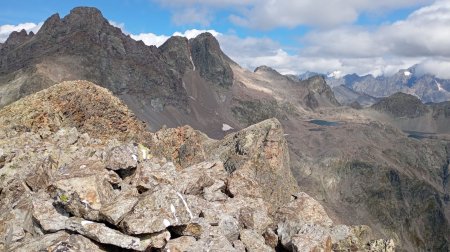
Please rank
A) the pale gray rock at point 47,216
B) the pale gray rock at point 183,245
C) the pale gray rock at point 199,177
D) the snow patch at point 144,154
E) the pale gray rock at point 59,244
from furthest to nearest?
1. the snow patch at point 144,154
2. the pale gray rock at point 199,177
3. the pale gray rock at point 47,216
4. the pale gray rock at point 183,245
5. the pale gray rock at point 59,244

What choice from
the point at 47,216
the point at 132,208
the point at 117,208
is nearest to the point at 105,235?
the point at 117,208

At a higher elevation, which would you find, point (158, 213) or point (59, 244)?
point (158, 213)

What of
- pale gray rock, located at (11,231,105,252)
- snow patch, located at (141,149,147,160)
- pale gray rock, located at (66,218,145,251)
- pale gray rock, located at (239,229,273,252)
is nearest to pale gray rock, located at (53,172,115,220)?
pale gray rock, located at (66,218,145,251)

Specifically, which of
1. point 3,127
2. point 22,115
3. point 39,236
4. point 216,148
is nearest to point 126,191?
point 39,236

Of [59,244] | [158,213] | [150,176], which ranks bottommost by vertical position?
[59,244]

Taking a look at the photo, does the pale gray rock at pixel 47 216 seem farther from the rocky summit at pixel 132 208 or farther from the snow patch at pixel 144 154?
the snow patch at pixel 144 154

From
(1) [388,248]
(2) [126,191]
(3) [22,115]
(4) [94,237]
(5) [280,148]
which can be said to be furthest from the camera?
(5) [280,148]

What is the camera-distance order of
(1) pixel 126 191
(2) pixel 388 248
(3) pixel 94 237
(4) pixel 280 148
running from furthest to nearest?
(4) pixel 280 148
(2) pixel 388 248
(1) pixel 126 191
(3) pixel 94 237

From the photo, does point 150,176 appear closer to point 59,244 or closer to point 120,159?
point 120,159

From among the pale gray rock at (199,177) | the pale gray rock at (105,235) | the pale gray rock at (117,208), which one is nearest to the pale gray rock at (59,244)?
the pale gray rock at (105,235)

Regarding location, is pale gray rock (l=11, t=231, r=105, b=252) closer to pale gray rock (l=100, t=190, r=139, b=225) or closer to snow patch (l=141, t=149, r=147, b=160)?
pale gray rock (l=100, t=190, r=139, b=225)

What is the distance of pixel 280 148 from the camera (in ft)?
598

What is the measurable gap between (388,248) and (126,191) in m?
21.1

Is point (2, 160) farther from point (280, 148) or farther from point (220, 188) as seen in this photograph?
point (280, 148)
